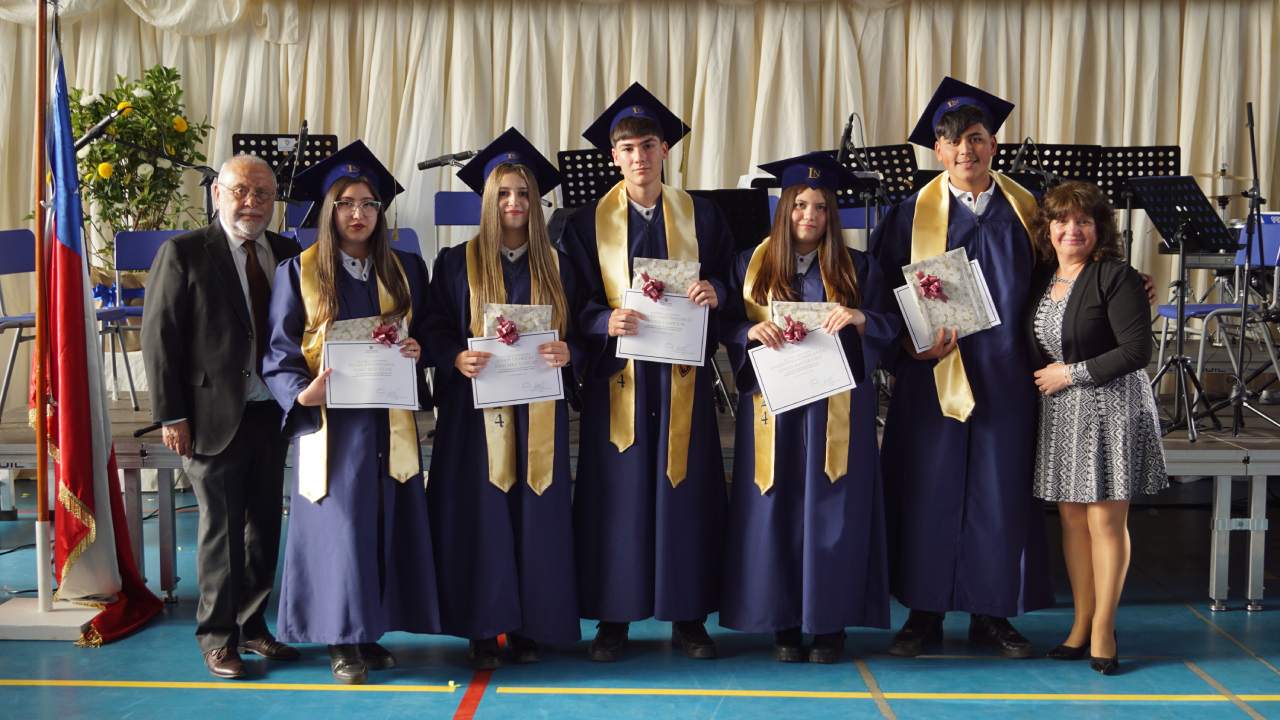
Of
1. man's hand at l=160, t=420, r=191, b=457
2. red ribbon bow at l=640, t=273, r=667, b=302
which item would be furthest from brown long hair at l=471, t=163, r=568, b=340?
man's hand at l=160, t=420, r=191, b=457

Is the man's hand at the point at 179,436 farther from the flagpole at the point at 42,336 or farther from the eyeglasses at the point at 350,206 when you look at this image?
the eyeglasses at the point at 350,206

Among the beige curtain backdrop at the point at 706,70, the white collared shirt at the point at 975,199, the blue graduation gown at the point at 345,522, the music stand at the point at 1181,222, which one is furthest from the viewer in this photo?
the beige curtain backdrop at the point at 706,70

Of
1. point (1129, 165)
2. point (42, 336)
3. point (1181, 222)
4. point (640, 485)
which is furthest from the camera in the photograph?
point (1129, 165)

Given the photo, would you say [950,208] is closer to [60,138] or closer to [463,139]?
[60,138]

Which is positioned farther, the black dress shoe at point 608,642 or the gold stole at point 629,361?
the black dress shoe at point 608,642

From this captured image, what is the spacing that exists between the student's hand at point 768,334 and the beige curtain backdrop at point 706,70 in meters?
4.71

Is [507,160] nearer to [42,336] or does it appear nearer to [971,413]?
[971,413]

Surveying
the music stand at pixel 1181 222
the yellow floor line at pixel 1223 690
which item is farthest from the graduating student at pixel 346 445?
the music stand at pixel 1181 222

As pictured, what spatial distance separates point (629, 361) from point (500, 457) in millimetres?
549

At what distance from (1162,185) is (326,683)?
425 cm

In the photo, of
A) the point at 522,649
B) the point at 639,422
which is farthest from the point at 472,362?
the point at 522,649

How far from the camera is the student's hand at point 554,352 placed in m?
4.04

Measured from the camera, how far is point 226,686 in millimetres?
4109

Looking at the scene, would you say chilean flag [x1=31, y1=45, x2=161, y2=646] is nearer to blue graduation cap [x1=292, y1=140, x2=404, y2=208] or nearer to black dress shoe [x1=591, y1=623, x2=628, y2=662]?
blue graduation cap [x1=292, y1=140, x2=404, y2=208]
